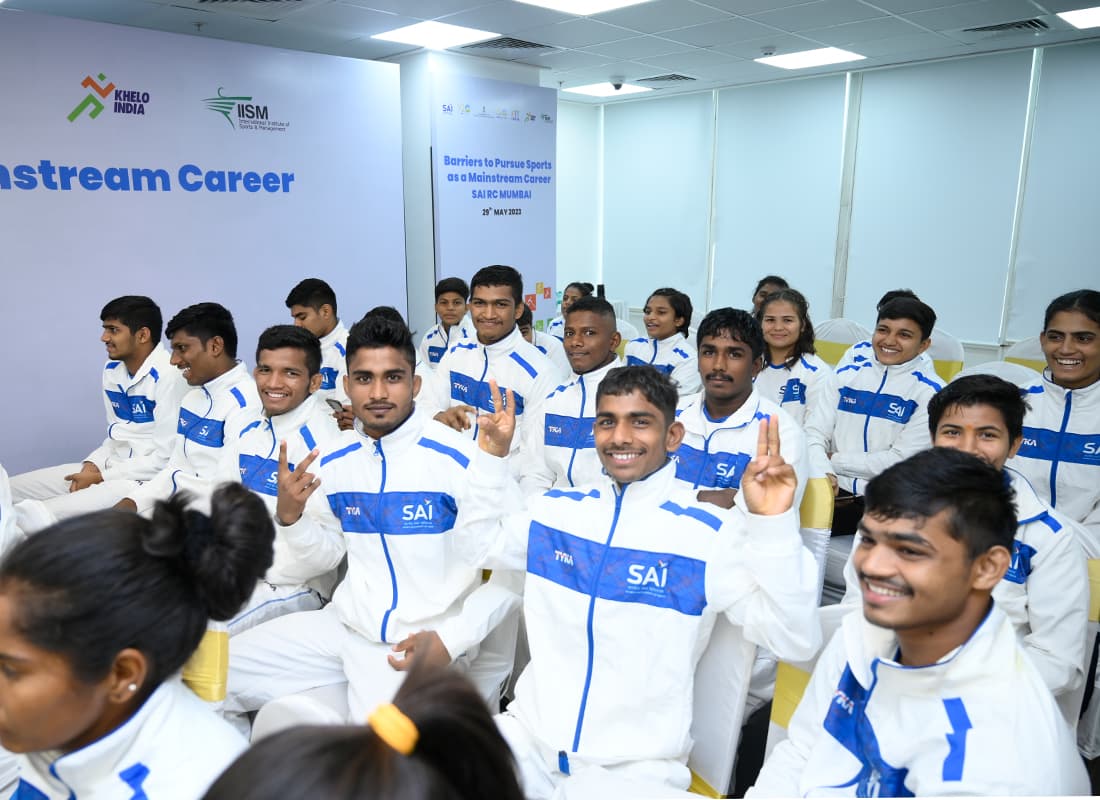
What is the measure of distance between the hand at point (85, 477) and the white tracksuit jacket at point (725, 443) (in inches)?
110

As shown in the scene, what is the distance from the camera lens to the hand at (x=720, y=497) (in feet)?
8.14

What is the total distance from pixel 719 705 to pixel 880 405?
233cm

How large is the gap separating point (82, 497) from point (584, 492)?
2598 millimetres

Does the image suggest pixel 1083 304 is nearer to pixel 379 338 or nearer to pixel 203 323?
pixel 379 338

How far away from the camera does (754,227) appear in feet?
26.5

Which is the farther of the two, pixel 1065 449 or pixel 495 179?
pixel 495 179

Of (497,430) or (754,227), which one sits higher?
(754,227)

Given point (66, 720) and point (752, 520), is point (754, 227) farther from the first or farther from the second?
point (66, 720)

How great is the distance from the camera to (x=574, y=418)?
10.6 feet

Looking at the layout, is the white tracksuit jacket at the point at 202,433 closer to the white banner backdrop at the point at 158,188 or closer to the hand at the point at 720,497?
the white banner backdrop at the point at 158,188

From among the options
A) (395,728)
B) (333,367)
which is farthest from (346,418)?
(395,728)

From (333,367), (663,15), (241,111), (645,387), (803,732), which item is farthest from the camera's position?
(241,111)

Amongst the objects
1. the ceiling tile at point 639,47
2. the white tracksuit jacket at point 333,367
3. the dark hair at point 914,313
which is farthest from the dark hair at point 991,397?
the ceiling tile at point 639,47

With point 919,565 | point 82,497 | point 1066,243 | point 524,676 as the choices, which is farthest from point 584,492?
point 1066,243
